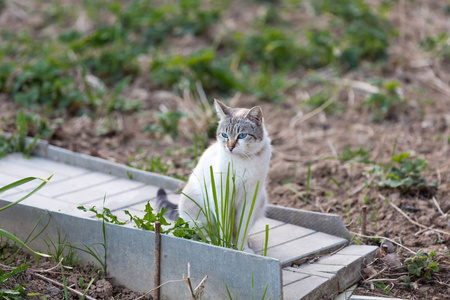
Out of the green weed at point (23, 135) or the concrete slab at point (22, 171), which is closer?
the concrete slab at point (22, 171)

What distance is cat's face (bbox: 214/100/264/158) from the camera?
313 centimetres

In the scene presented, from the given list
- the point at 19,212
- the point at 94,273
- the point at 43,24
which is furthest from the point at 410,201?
the point at 43,24

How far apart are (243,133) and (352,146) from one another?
2.22 meters

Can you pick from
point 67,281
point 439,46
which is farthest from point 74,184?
point 439,46

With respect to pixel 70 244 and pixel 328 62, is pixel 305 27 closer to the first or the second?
pixel 328 62

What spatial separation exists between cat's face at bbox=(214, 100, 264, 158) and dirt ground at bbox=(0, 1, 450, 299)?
3.24ft

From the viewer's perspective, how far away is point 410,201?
12.9 ft

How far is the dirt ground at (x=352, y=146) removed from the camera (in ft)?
11.7

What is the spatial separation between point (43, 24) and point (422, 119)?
528 cm

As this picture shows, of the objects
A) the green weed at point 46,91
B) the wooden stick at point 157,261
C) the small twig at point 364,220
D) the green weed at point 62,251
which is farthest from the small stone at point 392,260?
the green weed at point 46,91

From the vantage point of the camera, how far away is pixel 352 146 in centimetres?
507

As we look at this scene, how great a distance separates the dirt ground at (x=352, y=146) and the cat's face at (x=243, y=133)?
99 cm

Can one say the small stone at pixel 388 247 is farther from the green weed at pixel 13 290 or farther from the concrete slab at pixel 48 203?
the green weed at pixel 13 290

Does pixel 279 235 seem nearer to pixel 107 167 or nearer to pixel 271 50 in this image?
pixel 107 167
